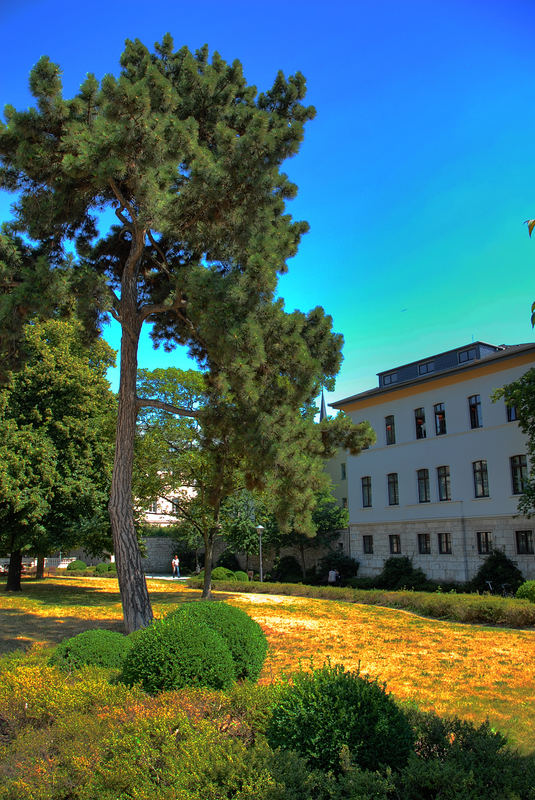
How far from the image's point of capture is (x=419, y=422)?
3431 cm

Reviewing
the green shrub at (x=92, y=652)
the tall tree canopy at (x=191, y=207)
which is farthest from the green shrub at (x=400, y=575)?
the green shrub at (x=92, y=652)

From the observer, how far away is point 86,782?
4.52 metres

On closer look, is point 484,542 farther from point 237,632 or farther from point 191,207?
point 237,632

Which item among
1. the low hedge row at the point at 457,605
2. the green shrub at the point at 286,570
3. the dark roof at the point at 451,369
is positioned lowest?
the green shrub at the point at 286,570

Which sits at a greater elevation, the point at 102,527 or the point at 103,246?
the point at 103,246

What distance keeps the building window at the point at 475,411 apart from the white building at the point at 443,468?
5 centimetres

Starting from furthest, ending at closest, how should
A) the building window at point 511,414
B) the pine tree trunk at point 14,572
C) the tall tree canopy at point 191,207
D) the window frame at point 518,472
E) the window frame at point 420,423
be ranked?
the window frame at point 420,423 → the building window at point 511,414 → the window frame at point 518,472 → the pine tree trunk at point 14,572 → the tall tree canopy at point 191,207

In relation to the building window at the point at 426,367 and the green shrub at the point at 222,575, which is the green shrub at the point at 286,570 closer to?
the green shrub at the point at 222,575

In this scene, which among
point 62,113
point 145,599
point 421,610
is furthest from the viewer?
point 421,610

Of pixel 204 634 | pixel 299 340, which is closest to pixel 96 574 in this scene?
pixel 299 340

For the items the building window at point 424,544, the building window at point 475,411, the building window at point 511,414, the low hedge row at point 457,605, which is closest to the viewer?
the low hedge row at point 457,605

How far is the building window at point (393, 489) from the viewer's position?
115 feet

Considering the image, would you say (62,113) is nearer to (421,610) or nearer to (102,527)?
(102,527)

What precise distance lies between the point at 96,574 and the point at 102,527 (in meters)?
22.8
